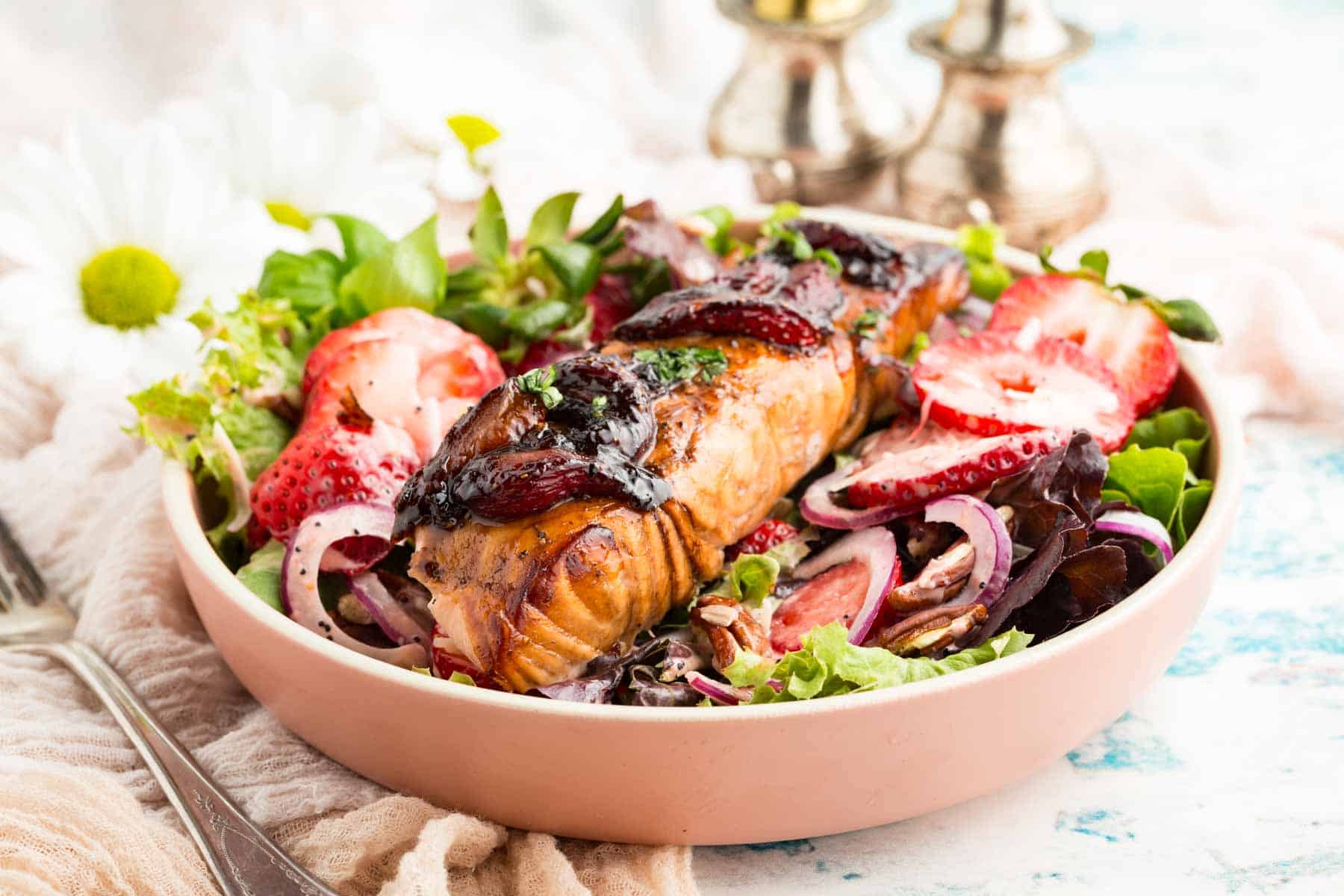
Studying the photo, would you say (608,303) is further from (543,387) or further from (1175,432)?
(1175,432)

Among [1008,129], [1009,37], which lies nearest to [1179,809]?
[1008,129]

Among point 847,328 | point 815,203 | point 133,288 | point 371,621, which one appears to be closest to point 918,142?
point 815,203

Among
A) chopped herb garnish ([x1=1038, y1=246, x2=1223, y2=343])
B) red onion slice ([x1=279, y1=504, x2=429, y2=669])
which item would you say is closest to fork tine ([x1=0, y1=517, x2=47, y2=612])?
red onion slice ([x1=279, y1=504, x2=429, y2=669])

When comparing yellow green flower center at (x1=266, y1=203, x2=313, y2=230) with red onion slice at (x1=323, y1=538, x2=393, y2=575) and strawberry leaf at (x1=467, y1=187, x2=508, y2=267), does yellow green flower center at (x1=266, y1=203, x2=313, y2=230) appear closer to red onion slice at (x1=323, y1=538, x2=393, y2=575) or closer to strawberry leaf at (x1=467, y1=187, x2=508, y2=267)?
strawberry leaf at (x1=467, y1=187, x2=508, y2=267)

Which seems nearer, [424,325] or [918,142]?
[424,325]

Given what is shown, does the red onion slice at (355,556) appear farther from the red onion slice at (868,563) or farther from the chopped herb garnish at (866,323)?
the chopped herb garnish at (866,323)

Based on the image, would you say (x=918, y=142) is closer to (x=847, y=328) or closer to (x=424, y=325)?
(x=847, y=328)
